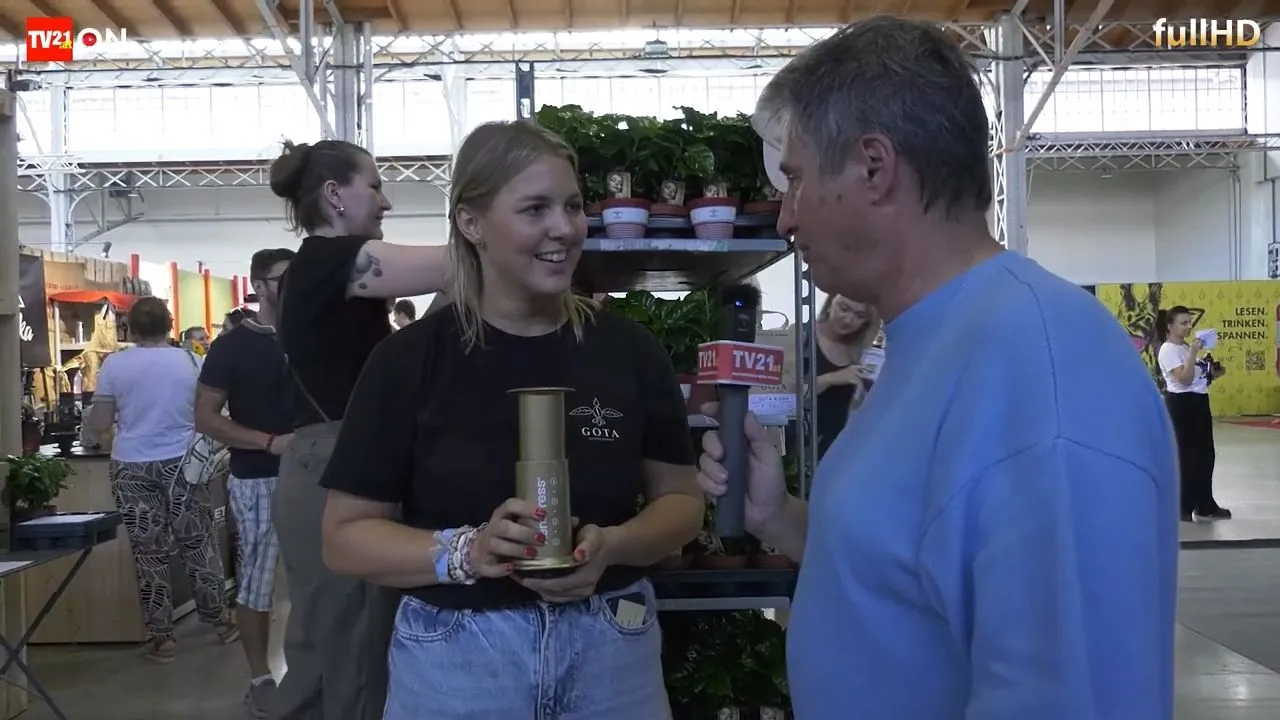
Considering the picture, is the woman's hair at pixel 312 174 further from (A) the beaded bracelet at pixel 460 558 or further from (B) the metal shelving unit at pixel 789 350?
(A) the beaded bracelet at pixel 460 558

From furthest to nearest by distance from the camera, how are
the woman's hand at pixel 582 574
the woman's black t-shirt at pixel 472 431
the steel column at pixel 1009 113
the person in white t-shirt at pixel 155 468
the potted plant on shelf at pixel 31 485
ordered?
the steel column at pixel 1009 113
the person in white t-shirt at pixel 155 468
the potted plant on shelf at pixel 31 485
the woman's black t-shirt at pixel 472 431
the woman's hand at pixel 582 574

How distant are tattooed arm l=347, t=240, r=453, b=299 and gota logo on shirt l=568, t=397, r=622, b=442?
0.47m

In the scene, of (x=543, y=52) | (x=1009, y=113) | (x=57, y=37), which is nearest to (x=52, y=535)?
(x=57, y=37)

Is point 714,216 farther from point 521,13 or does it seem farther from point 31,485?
point 521,13

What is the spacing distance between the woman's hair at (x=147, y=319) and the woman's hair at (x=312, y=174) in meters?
3.15

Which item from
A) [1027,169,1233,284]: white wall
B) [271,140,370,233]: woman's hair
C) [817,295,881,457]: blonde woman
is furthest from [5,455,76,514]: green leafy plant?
[1027,169,1233,284]: white wall

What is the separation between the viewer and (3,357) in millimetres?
3963

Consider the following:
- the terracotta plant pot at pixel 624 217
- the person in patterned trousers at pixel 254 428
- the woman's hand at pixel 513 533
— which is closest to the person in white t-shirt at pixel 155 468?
the person in patterned trousers at pixel 254 428

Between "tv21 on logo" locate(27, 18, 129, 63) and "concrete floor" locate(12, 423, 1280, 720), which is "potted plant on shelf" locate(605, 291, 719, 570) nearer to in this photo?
"concrete floor" locate(12, 423, 1280, 720)

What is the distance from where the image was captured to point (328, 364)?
212 cm

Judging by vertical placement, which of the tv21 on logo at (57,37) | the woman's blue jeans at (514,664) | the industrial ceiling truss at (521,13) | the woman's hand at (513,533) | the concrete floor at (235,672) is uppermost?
the industrial ceiling truss at (521,13)

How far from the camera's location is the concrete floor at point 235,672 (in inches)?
169

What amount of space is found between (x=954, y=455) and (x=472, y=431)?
0.88 m

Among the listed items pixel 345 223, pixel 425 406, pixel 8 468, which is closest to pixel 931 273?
pixel 425 406
